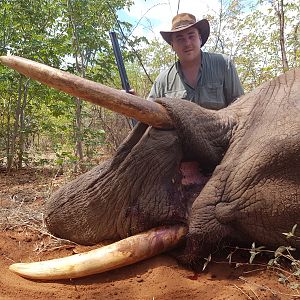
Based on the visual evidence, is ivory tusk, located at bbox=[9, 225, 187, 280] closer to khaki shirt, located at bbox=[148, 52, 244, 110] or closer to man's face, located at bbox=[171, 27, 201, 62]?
khaki shirt, located at bbox=[148, 52, 244, 110]

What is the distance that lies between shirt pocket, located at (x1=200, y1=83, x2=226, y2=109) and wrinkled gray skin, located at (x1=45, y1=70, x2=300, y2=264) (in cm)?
200

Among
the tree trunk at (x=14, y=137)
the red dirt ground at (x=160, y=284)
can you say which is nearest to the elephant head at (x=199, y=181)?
the red dirt ground at (x=160, y=284)

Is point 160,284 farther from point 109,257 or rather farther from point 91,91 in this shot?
point 91,91

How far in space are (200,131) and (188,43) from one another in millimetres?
2760

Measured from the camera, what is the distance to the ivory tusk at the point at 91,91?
271 centimetres

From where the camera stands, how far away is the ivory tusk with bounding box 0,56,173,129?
2705mm

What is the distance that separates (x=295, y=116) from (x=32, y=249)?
7.66ft

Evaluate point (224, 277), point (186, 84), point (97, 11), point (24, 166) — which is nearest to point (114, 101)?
point (224, 277)

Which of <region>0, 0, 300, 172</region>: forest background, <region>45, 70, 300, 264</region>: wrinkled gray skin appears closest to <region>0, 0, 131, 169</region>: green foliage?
<region>0, 0, 300, 172</region>: forest background

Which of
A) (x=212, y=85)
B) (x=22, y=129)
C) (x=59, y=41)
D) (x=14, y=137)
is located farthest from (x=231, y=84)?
(x=22, y=129)

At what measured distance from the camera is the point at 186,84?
18.4 feet

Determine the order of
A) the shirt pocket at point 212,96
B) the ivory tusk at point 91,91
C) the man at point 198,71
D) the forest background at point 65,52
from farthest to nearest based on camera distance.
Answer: the forest background at point 65,52, the man at point 198,71, the shirt pocket at point 212,96, the ivory tusk at point 91,91

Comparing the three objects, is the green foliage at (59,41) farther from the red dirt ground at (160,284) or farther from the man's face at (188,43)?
the red dirt ground at (160,284)

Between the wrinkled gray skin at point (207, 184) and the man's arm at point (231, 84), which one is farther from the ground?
the man's arm at point (231, 84)
